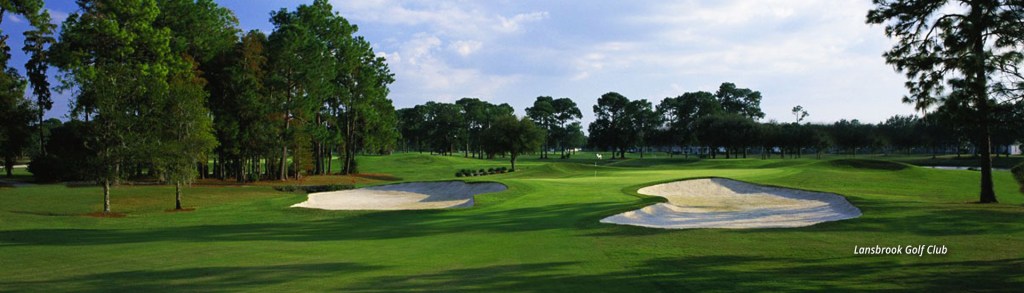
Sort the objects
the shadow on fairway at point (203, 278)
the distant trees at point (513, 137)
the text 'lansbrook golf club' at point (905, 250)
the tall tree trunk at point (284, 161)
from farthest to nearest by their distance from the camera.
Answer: the distant trees at point (513, 137), the tall tree trunk at point (284, 161), the text 'lansbrook golf club' at point (905, 250), the shadow on fairway at point (203, 278)

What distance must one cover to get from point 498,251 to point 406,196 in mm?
21760

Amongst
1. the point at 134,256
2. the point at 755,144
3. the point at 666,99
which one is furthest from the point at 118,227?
the point at 666,99

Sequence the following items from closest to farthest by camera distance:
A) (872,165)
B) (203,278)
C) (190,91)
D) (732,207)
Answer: (203,278)
(732,207)
(190,91)
(872,165)

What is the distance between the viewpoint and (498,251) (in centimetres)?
1233

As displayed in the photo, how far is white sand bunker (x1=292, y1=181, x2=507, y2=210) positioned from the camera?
28.7 m

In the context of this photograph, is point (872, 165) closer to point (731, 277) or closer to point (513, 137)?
point (513, 137)

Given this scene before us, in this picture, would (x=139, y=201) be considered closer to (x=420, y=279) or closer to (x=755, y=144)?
(x=420, y=279)

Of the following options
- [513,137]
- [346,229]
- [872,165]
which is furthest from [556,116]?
[346,229]

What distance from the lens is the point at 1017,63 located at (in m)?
14.7

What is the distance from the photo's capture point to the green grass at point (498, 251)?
896cm

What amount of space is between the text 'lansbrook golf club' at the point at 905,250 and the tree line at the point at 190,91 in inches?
1071

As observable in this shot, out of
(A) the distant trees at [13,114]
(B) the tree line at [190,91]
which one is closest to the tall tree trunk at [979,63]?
(B) the tree line at [190,91]

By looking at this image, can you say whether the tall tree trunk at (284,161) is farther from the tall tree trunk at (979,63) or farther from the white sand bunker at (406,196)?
the tall tree trunk at (979,63)

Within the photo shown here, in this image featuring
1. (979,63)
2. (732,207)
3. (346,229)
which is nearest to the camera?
(979,63)
